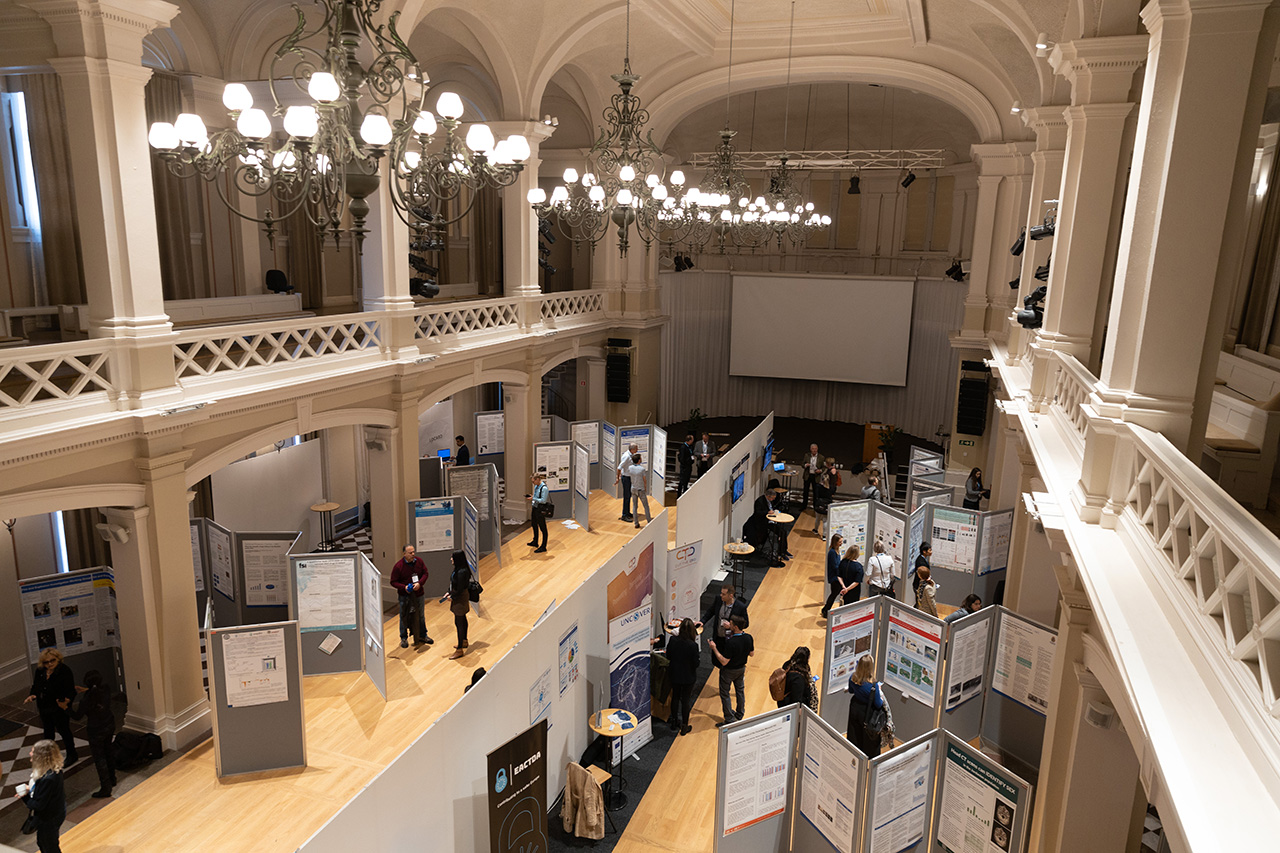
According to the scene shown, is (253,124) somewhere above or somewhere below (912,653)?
above

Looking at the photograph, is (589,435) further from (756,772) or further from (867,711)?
(756,772)

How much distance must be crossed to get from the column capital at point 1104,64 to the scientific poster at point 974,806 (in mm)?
5567

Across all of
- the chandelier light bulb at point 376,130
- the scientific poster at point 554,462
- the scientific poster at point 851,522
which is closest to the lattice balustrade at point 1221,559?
the chandelier light bulb at point 376,130

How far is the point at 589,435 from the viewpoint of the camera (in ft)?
53.5

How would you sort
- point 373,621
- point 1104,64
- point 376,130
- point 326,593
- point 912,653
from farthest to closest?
point 326,593
point 373,621
point 912,653
point 1104,64
point 376,130

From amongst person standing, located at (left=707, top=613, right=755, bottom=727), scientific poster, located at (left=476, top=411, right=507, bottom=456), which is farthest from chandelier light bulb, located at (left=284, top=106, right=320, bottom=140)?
scientific poster, located at (left=476, top=411, right=507, bottom=456)

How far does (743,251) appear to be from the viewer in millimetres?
25344

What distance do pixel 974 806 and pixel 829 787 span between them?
1072 millimetres

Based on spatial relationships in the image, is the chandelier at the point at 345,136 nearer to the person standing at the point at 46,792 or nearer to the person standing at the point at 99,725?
the person standing at the point at 46,792

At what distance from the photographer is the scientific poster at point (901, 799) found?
20.2 feet

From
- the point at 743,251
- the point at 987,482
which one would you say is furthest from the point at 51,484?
the point at 743,251

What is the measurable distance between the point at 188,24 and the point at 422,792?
11.3 metres

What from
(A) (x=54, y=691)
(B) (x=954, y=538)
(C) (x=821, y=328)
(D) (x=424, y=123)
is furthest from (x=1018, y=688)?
(C) (x=821, y=328)

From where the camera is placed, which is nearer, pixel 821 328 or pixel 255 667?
pixel 255 667
